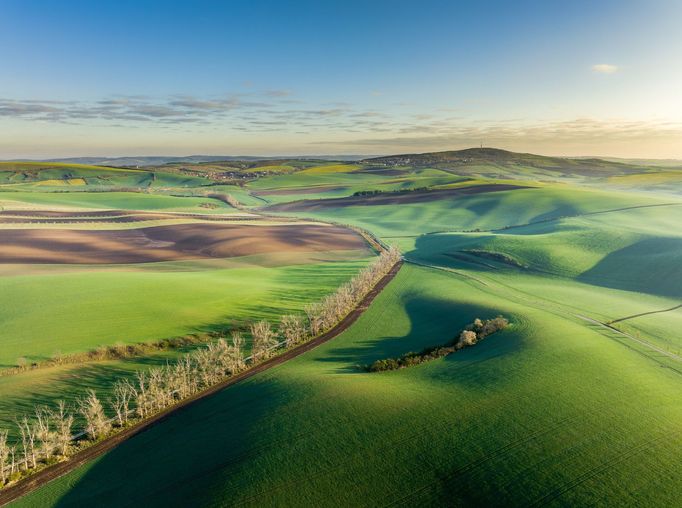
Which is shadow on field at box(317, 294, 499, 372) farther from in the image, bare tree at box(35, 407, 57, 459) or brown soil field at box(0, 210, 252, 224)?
brown soil field at box(0, 210, 252, 224)

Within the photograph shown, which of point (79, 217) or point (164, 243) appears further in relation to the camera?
point (79, 217)

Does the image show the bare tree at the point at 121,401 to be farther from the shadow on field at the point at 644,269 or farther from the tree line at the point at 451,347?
the shadow on field at the point at 644,269

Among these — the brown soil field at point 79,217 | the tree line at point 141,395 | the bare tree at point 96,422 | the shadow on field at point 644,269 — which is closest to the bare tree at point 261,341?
the tree line at point 141,395

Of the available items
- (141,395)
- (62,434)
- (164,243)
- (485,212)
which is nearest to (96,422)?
(62,434)

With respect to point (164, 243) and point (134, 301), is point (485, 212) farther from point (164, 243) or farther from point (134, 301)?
point (134, 301)

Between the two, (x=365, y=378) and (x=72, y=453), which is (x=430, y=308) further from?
(x=72, y=453)

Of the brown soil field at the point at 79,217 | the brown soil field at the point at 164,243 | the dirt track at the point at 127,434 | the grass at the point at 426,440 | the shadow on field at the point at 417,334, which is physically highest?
the brown soil field at the point at 79,217
